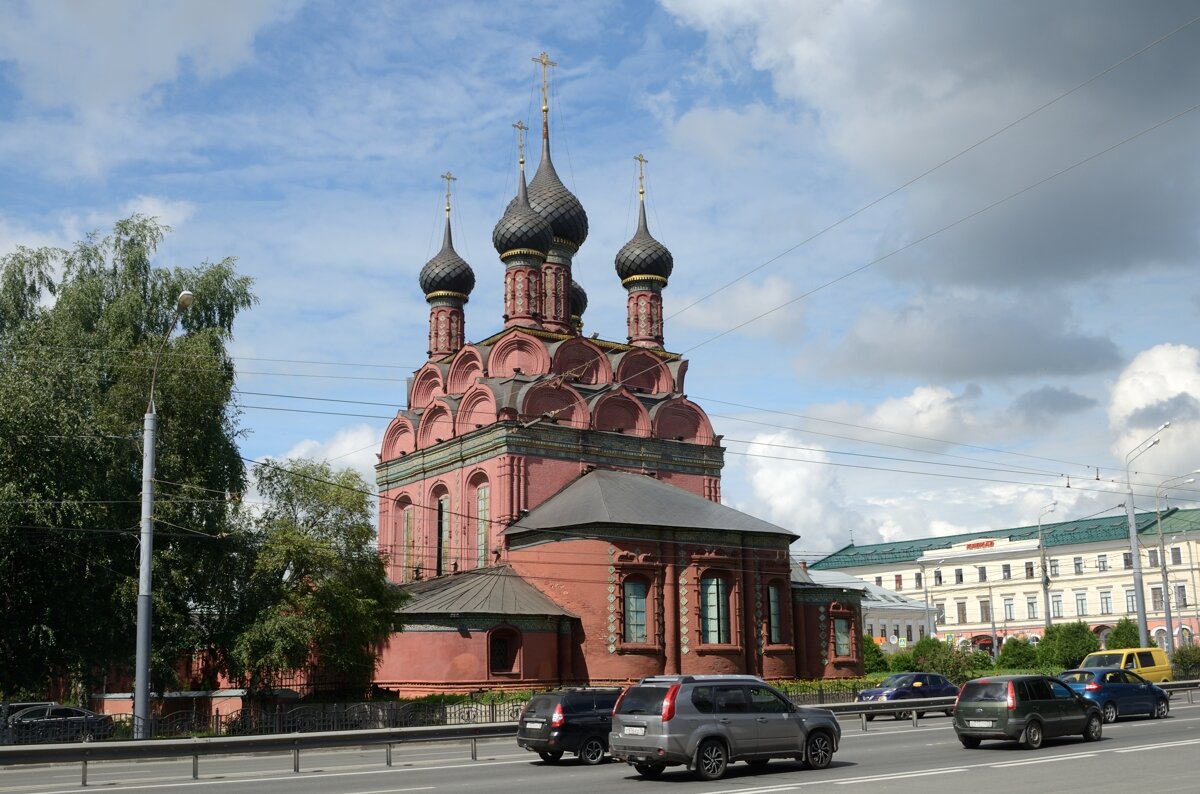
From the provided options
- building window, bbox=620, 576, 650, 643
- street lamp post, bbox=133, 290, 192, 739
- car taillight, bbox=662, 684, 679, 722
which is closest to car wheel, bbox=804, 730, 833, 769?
car taillight, bbox=662, 684, 679, 722

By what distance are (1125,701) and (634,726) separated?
1438cm

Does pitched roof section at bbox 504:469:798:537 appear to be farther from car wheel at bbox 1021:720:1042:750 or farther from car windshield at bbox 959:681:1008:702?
car wheel at bbox 1021:720:1042:750

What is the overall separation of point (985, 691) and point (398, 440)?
3392 cm

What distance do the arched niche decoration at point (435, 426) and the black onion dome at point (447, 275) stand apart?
6.22 metres

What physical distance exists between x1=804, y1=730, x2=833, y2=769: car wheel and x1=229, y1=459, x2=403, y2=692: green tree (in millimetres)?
15369

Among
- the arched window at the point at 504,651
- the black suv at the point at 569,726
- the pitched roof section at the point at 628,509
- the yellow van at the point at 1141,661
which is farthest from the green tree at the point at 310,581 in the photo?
the yellow van at the point at 1141,661

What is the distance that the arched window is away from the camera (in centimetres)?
3609

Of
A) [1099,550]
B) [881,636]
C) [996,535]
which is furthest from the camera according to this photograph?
[996,535]

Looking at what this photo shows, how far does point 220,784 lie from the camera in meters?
16.5

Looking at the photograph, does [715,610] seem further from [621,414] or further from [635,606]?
[621,414]

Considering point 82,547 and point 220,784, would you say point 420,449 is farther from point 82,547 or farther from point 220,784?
point 220,784

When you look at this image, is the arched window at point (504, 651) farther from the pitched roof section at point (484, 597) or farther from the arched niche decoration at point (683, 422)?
the arched niche decoration at point (683, 422)

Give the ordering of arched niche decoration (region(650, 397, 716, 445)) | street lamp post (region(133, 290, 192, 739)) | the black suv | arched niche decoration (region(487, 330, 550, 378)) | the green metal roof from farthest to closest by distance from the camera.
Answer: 1. the green metal roof
2. arched niche decoration (region(650, 397, 716, 445))
3. arched niche decoration (region(487, 330, 550, 378))
4. street lamp post (region(133, 290, 192, 739))
5. the black suv

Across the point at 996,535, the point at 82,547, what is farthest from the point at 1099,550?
the point at 82,547
